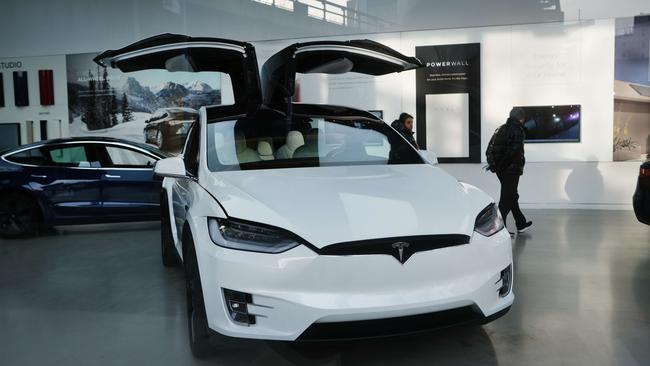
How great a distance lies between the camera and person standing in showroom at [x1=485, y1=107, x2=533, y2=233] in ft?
22.1

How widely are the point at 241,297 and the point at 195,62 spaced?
300 centimetres

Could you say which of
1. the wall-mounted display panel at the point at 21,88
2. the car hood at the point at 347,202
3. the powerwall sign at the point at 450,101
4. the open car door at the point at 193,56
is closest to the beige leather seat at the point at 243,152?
the car hood at the point at 347,202

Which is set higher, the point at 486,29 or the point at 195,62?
the point at 486,29

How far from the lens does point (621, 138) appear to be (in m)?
9.27

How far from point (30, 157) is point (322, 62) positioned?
4777mm

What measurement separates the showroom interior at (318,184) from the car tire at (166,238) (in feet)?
0.14

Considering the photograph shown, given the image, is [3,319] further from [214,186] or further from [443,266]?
[443,266]

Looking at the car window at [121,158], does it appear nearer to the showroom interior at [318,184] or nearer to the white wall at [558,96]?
the showroom interior at [318,184]

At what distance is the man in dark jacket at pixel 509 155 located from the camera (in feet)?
22.1

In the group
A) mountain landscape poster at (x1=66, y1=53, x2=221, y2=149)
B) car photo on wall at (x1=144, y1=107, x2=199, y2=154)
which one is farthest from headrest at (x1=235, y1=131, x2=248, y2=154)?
car photo on wall at (x1=144, y1=107, x2=199, y2=154)

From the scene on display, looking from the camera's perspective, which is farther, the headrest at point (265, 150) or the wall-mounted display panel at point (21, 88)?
the wall-mounted display panel at point (21, 88)

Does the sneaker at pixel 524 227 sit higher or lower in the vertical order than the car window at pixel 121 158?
lower

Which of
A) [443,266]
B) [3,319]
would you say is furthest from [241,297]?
[3,319]

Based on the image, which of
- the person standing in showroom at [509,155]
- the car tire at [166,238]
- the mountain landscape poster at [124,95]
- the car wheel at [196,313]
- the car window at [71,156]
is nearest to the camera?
the car wheel at [196,313]
